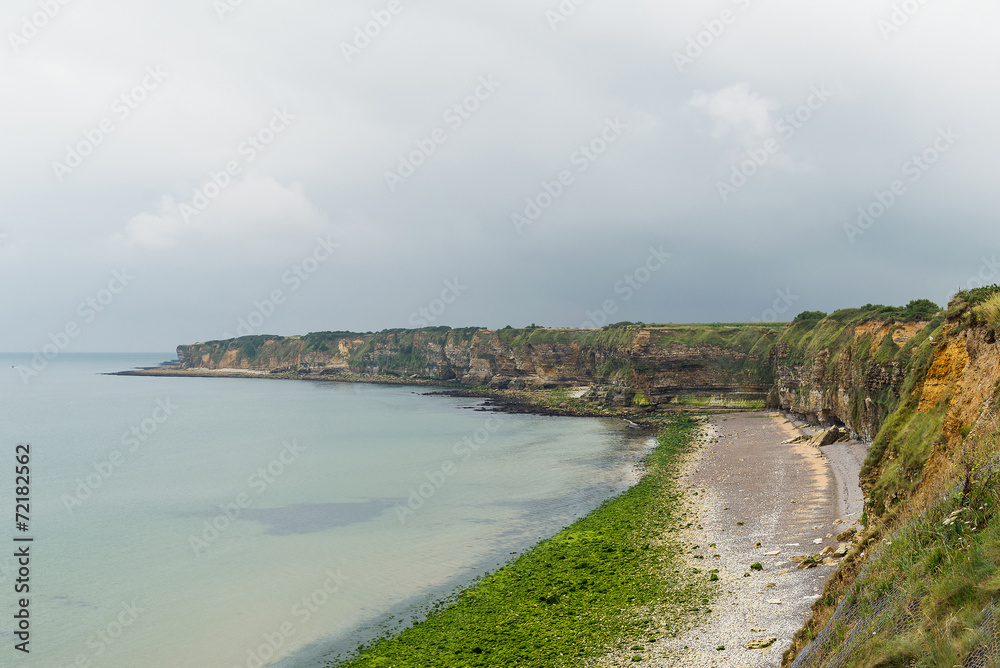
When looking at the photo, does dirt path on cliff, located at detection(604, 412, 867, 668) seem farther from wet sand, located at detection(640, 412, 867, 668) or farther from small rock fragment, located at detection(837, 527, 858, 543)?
small rock fragment, located at detection(837, 527, 858, 543)

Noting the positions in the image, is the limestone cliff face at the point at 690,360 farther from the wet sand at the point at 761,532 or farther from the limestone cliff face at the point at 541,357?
the wet sand at the point at 761,532

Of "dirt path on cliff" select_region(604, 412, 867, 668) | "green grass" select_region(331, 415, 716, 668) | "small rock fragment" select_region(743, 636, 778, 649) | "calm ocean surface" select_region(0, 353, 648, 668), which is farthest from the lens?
"calm ocean surface" select_region(0, 353, 648, 668)

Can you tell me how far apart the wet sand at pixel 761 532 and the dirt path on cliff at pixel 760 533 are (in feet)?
0.08

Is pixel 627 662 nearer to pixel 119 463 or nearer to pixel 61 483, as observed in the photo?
pixel 61 483

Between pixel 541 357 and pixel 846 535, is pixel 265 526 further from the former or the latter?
pixel 541 357

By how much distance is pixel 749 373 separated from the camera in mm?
66000

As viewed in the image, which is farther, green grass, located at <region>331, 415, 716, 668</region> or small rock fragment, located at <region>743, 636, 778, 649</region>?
green grass, located at <region>331, 415, 716, 668</region>

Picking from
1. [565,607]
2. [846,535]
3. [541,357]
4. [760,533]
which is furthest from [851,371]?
[541,357]

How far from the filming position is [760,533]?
20.5 m

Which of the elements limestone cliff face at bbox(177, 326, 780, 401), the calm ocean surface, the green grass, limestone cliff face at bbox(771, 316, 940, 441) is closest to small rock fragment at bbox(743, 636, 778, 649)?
the green grass

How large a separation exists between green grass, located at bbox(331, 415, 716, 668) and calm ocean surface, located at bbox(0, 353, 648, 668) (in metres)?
1.63

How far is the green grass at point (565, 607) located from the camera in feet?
44.9

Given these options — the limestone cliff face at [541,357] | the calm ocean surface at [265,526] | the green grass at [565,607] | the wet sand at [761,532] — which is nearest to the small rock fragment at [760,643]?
the wet sand at [761,532]

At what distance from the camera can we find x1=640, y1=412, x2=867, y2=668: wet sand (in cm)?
1268
